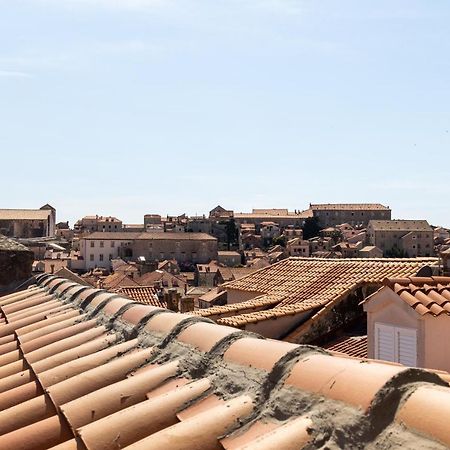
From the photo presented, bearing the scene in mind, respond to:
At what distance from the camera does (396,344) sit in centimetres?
927

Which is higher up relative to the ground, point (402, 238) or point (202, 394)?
point (202, 394)

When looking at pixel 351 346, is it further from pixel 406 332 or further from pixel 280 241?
pixel 280 241

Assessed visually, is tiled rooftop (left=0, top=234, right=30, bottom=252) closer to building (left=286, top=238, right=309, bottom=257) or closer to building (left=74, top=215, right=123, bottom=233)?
building (left=286, top=238, right=309, bottom=257)

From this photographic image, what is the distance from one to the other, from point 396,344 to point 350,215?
Result: 14182 cm

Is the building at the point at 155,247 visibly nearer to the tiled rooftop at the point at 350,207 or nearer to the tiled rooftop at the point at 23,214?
the tiled rooftop at the point at 23,214

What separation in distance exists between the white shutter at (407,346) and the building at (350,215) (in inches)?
5473

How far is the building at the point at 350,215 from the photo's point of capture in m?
149

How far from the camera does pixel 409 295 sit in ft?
29.5

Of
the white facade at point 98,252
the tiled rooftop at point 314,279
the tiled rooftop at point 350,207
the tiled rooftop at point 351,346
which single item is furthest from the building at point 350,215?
the tiled rooftop at point 351,346

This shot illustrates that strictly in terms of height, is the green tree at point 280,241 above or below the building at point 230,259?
above

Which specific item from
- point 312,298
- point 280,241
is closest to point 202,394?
point 312,298

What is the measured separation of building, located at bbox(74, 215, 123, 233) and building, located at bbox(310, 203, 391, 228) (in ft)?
146

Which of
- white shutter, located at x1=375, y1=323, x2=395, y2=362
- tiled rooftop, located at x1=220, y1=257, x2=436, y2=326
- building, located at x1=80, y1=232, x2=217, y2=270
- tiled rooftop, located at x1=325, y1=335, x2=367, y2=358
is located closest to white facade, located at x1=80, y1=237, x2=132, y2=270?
building, located at x1=80, y1=232, x2=217, y2=270

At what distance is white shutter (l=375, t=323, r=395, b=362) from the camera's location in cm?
934
